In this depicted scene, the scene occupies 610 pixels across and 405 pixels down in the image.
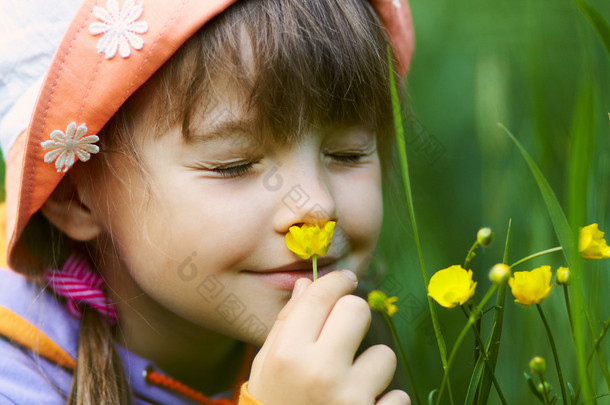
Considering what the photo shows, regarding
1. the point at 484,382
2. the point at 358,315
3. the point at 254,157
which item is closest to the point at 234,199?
the point at 254,157

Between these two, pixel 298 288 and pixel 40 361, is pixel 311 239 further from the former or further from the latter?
pixel 40 361

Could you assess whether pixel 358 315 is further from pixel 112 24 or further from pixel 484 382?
pixel 112 24

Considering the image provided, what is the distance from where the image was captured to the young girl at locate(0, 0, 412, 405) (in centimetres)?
75

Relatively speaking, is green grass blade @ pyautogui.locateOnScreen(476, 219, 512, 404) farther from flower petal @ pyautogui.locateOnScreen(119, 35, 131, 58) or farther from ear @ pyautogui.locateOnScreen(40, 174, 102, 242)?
ear @ pyautogui.locateOnScreen(40, 174, 102, 242)

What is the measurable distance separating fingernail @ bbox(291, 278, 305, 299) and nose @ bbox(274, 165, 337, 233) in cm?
6

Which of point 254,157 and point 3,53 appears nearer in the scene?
point 254,157

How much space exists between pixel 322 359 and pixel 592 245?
295 mm

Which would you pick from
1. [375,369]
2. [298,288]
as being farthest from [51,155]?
[375,369]

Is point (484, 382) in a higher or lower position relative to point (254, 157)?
lower

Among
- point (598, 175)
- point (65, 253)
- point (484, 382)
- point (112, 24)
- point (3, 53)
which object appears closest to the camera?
point (484, 382)

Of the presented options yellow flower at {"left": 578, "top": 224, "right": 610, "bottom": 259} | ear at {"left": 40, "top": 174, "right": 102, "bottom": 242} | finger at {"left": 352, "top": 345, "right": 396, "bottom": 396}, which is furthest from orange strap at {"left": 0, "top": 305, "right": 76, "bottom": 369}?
yellow flower at {"left": 578, "top": 224, "right": 610, "bottom": 259}

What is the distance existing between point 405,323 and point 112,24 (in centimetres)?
65

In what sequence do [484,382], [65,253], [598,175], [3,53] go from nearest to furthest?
[484,382]
[598,175]
[3,53]
[65,253]

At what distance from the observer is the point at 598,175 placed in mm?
715
